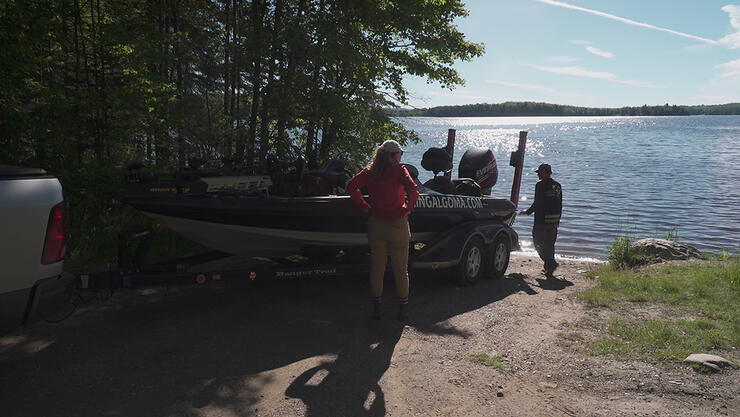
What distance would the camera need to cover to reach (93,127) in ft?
28.9

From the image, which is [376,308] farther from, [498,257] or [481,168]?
[481,168]

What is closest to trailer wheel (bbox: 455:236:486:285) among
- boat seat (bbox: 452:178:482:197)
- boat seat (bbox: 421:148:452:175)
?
boat seat (bbox: 452:178:482:197)

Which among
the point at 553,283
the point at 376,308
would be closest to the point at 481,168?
the point at 553,283

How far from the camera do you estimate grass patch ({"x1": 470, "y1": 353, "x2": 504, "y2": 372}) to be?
455cm

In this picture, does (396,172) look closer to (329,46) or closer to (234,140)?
(329,46)

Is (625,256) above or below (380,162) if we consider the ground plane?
below

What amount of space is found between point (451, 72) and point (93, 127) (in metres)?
8.56

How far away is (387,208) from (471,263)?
252 cm

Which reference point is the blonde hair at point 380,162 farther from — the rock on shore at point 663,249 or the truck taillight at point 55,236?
the rock on shore at point 663,249

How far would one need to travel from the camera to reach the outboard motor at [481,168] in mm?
9297

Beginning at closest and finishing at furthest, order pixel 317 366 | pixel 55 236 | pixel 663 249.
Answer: pixel 55 236 < pixel 317 366 < pixel 663 249

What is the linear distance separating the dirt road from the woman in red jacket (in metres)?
0.48

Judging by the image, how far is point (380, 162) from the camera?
550 centimetres

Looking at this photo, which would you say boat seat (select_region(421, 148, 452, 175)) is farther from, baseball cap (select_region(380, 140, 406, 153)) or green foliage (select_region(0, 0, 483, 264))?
baseball cap (select_region(380, 140, 406, 153))
